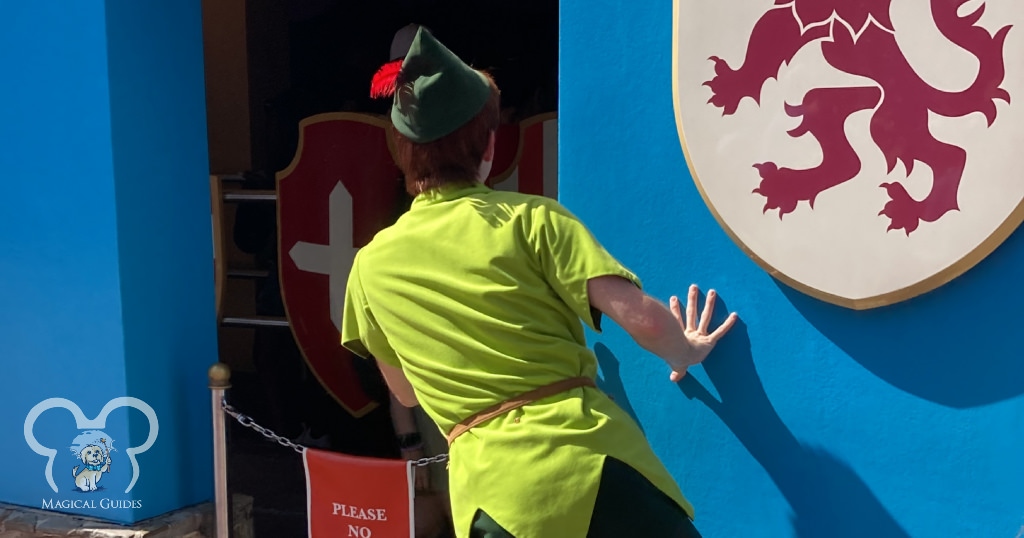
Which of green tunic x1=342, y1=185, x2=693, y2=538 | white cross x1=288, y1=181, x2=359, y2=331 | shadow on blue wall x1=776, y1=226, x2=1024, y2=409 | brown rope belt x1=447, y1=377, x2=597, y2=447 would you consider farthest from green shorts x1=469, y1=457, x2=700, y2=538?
white cross x1=288, y1=181, x2=359, y2=331

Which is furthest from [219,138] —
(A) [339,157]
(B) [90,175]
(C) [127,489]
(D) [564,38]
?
(D) [564,38]

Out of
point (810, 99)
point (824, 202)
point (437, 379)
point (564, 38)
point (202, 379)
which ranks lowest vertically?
point (202, 379)

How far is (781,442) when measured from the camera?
198 centimetres

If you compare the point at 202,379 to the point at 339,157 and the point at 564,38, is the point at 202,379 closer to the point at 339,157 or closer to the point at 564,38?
the point at 339,157

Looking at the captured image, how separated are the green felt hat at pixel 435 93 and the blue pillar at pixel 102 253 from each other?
1264mm

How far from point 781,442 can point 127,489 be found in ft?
6.03

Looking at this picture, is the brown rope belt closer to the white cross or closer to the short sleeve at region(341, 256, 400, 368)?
the short sleeve at region(341, 256, 400, 368)

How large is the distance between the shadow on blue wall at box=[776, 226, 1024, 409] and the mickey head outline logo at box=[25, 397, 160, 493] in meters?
1.88

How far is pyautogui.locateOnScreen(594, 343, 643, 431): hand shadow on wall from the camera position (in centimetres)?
213

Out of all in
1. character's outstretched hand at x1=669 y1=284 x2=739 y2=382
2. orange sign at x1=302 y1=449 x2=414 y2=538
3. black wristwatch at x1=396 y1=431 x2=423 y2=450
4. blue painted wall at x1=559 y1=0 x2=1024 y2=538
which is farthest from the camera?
black wristwatch at x1=396 y1=431 x2=423 y2=450

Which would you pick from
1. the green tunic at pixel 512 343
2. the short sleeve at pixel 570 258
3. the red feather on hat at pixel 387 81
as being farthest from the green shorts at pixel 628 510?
the red feather on hat at pixel 387 81

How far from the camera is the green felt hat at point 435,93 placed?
163cm

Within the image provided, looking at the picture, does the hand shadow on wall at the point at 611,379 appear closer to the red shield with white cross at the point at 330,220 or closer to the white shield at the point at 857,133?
the white shield at the point at 857,133

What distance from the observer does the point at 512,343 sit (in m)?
1.59
